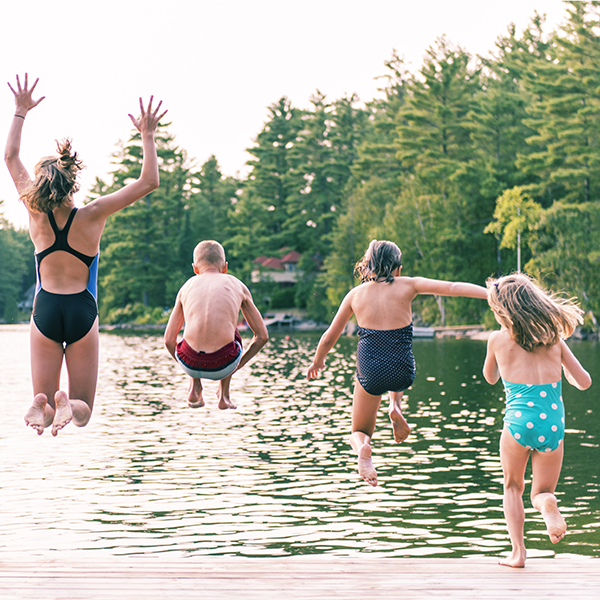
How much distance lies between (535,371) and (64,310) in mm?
3440

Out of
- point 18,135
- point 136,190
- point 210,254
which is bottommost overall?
point 210,254

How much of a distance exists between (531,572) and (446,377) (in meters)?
30.8

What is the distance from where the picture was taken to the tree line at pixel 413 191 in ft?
196

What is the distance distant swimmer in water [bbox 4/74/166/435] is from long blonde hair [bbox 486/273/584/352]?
2683 millimetres

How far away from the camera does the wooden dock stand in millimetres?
6047

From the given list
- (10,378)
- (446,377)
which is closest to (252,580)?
(446,377)

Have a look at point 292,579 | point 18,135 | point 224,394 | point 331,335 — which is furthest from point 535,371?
point 18,135

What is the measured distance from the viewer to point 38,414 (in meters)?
5.22

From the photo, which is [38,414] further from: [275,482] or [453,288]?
[275,482]

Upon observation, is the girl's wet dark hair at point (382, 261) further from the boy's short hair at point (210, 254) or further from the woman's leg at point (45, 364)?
Result: the woman's leg at point (45, 364)

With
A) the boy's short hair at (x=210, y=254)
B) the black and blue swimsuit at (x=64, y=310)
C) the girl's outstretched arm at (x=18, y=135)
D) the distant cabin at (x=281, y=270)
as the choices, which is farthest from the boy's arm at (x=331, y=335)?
the distant cabin at (x=281, y=270)

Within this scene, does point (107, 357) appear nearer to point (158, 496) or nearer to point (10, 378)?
point (10, 378)

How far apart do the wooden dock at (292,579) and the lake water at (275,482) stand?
6.40 metres

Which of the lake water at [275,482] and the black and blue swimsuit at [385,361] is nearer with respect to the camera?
the black and blue swimsuit at [385,361]
